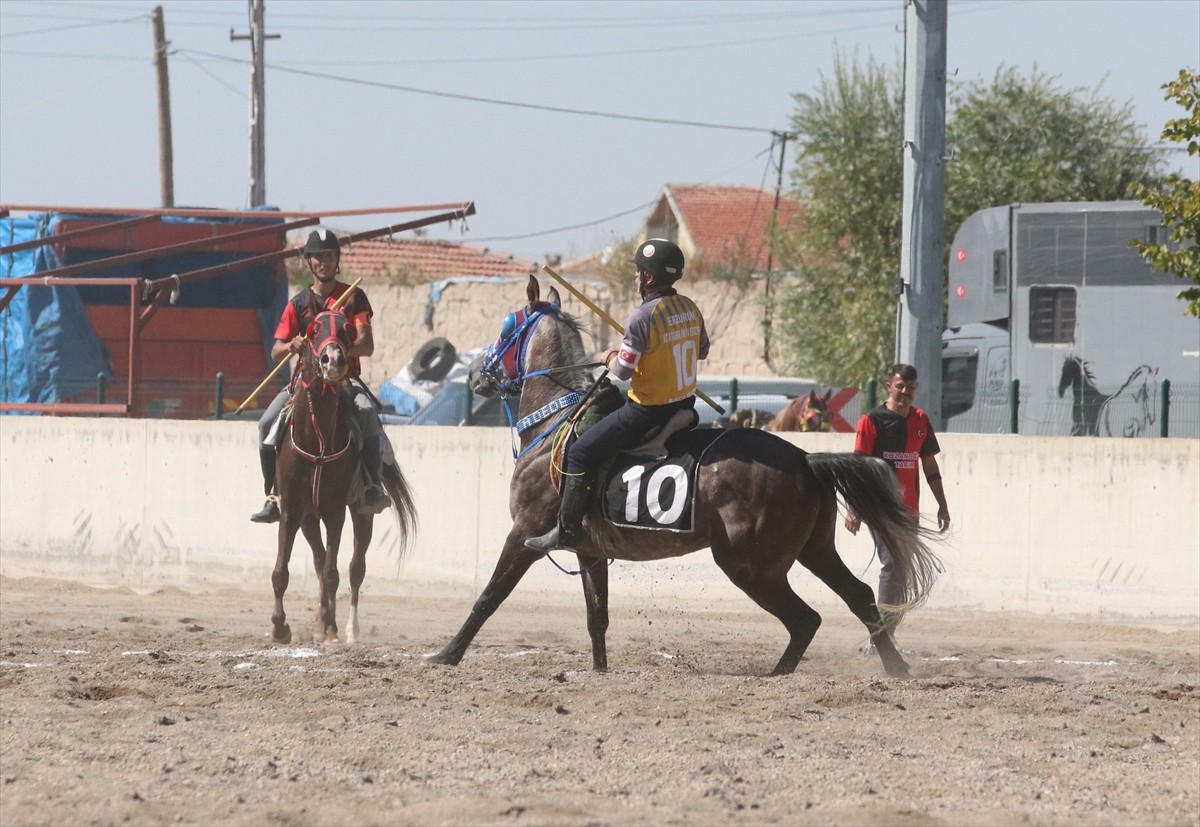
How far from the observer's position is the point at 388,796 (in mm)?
6180

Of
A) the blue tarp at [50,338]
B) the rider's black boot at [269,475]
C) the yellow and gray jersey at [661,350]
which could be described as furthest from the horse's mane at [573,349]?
the blue tarp at [50,338]

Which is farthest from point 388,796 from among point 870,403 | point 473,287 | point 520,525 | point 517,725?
point 473,287

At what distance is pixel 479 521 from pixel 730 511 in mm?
6011

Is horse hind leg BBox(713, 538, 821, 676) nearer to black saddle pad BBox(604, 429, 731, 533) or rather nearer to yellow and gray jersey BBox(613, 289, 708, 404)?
A: black saddle pad BBox(604, 429, 731, 533)

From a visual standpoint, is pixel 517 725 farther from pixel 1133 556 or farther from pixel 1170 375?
pixel 1170 375

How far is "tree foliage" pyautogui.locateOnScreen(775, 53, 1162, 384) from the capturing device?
36094mm

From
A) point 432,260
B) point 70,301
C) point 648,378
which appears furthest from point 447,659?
point 432,260

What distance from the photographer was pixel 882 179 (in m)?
37.1

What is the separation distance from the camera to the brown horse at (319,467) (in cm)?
1122

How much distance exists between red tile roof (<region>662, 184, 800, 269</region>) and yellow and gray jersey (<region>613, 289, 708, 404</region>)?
45.2m

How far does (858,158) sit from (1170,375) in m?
16.6

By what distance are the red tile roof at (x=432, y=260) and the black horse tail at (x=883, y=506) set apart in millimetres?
38948

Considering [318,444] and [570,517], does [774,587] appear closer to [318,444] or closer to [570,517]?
[570,517]

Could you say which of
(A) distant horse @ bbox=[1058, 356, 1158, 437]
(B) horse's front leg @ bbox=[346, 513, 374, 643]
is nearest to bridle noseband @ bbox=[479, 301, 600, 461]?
(B) horse's front leg @ bbox=[346, 513, 374, 643]
